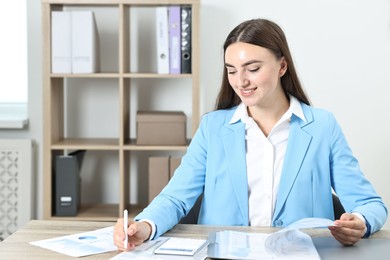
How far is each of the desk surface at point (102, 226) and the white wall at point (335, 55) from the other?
172cm

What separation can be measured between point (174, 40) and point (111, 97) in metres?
0.56

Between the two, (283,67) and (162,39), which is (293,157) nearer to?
(283,67)

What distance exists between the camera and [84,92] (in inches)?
142

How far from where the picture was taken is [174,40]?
10.7 ft

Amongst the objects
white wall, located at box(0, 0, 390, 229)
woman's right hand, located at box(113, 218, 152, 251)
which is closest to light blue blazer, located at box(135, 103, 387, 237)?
woman's right hand, located at box(113, 218, 152, 251)

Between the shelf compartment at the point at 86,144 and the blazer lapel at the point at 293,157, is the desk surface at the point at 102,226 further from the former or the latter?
the shelf compartment at the point at 86,144

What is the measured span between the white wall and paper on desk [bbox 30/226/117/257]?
1.85 metres

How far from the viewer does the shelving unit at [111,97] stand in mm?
3245

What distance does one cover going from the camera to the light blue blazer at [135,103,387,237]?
2031 mm

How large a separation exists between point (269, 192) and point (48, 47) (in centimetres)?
161

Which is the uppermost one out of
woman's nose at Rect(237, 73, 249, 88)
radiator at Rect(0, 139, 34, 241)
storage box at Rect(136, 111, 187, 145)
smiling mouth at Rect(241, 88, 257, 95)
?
woman's nose at Rect(237, 73, 249, 88)

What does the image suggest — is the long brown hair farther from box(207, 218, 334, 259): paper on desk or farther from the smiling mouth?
box(207, 218, 334, 259): paper on desk

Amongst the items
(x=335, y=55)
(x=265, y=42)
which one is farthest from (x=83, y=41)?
(x=265, y=42)

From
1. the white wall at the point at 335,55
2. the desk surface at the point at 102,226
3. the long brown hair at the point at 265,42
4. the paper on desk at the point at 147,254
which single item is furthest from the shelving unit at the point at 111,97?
the paper on desk at the point at 147,254
